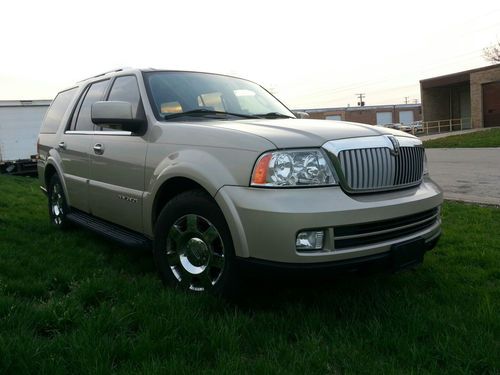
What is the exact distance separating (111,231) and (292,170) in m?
2.08

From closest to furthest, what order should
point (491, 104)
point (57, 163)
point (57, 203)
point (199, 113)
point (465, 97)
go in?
1. point (199, 113)
2. point (57, 163)
3. point (57, 203)
4. point (491, 104)
5. point (465, 97)

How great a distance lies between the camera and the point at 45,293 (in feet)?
11.3

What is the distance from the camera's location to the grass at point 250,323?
7.91ft

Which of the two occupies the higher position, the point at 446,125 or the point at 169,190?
the point at 169,190

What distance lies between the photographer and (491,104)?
102 ft

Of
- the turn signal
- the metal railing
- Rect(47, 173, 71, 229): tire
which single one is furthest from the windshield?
the metal railing

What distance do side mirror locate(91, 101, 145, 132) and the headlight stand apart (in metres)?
1.34

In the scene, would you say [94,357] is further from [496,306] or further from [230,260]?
[496,306]

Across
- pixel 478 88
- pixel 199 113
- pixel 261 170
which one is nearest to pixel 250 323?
pixel 261 170

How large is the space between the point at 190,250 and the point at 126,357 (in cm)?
94

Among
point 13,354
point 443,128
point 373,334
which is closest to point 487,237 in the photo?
point 373,334

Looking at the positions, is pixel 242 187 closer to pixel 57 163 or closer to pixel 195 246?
pixel 195 246

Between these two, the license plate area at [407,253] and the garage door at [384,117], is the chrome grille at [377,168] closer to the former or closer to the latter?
the license plate area at [407,253]

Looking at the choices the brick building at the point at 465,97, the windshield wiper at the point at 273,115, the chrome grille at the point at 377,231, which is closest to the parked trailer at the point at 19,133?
the windshield wiper at the point at 273,115
